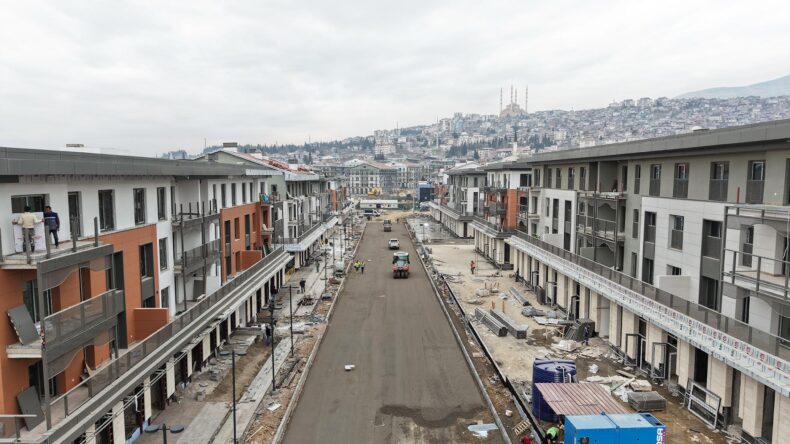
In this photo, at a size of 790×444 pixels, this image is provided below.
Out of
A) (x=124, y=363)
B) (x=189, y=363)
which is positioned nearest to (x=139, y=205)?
(x=124, y=363)

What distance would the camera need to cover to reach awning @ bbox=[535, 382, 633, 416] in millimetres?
17891

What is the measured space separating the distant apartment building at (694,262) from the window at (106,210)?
21989 millimetres

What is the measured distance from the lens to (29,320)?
44.3 feet

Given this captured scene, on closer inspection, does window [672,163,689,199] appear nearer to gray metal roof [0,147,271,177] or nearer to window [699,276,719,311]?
window [699,276,719,311]

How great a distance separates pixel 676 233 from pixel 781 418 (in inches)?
434

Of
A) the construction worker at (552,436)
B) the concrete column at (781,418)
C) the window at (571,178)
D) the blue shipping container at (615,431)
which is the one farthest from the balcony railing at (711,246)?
the window at (571,178)

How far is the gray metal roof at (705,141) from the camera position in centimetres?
1853

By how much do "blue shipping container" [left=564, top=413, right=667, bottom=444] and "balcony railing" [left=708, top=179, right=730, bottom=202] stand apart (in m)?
11.3

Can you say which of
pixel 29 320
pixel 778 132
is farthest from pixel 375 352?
pixel 778 132

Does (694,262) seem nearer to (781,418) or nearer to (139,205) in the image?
(781,418)

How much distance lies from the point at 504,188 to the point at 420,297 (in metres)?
20.6

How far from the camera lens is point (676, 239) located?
2575 cm

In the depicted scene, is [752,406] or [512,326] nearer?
[752,406]

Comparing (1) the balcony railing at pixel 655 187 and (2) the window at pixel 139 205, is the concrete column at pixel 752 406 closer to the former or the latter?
(1) the balcony railing at pixel 655 187
